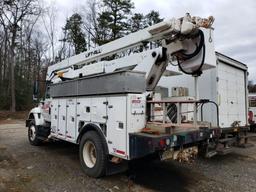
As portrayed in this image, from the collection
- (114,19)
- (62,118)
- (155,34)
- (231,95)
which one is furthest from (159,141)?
(114,19)

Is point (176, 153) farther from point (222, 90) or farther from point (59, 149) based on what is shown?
point (59, 149)

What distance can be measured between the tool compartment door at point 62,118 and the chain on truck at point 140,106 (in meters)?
0.03

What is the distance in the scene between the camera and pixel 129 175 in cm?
550

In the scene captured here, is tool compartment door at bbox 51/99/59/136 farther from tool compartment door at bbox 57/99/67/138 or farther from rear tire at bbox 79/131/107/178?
rear tire at bbox 79/131/107/178

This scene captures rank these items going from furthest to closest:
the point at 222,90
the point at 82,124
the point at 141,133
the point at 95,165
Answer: the point at 222,90 < the point at 82,124 < the point at 95,165 < the point at 141,133

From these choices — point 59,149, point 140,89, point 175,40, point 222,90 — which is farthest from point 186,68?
point 59,149

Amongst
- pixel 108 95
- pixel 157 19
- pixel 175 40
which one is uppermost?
pixel 157 19

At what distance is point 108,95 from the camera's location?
4961 millimetres

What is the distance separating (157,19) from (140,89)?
2417 centimetres

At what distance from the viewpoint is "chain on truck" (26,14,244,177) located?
4434mm

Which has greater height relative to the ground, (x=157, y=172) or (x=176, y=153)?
(x=176, y=153)

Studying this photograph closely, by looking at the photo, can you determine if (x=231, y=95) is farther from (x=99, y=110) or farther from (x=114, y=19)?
(x=114, y=19)

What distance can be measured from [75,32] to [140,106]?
29.0 meters

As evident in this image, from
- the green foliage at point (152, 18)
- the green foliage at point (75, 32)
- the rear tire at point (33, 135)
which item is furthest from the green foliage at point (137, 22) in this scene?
the rear tire at point (33, 135)
